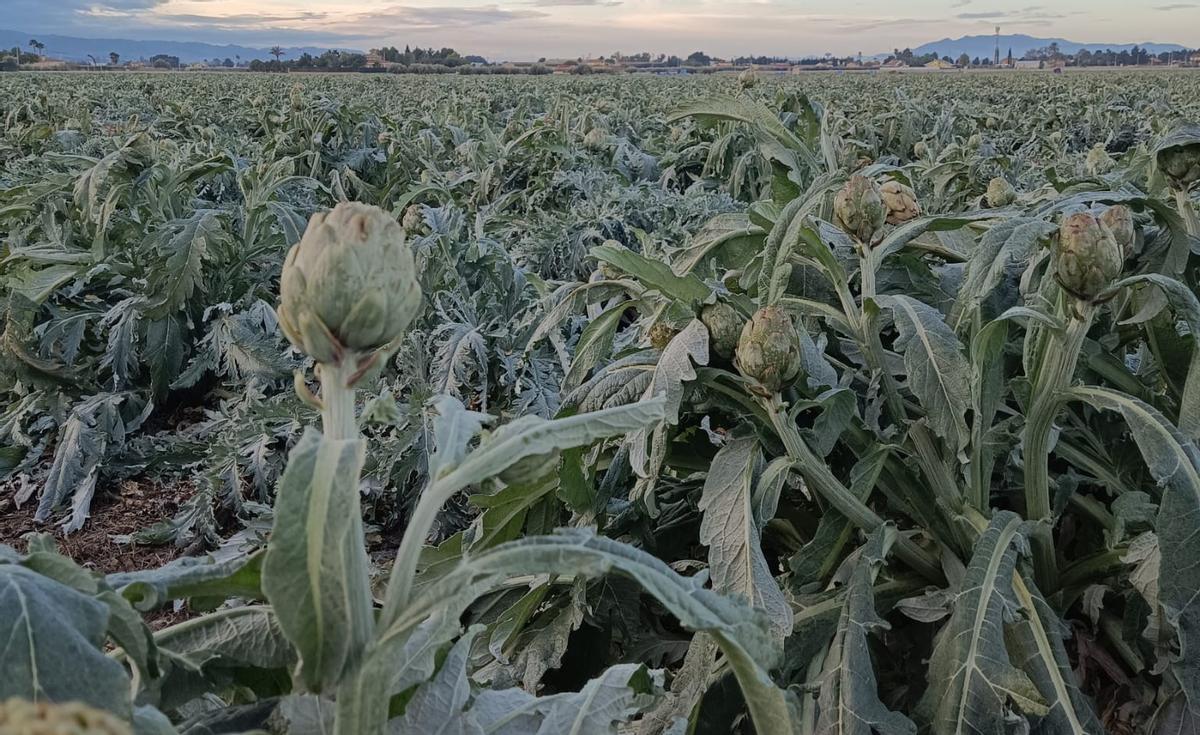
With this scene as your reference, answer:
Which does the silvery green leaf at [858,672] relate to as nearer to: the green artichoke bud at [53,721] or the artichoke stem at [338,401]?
the artichoke stem at [338,401]

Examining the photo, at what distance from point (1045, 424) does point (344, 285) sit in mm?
1125

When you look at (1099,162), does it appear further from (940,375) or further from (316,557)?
(316,557)

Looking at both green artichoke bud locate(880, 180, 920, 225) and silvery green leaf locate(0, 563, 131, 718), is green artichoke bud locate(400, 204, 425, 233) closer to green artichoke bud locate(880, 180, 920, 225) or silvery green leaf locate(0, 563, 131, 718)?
green artichoke bud locate(880, 180, 920, 225)

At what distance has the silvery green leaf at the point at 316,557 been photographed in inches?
21.3

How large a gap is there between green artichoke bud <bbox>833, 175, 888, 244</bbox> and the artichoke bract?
97cm

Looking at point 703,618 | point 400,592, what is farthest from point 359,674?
point 703,618

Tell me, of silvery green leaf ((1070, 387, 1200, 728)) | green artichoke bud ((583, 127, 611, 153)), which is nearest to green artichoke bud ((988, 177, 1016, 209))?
silvery green leaf ((1070, 387, 1200, 728))

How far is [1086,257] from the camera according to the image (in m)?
1.21

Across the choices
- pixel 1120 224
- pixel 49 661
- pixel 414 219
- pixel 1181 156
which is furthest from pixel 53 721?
pixel 414 219

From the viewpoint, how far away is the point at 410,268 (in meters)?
0.63

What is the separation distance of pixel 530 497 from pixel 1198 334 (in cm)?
100

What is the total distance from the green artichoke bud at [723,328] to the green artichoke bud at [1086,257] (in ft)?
1.42

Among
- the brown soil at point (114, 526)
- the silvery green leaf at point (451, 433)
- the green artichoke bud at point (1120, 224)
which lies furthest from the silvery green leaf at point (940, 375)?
the brown soil at point (114, 526)

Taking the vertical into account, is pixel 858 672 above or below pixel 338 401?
below
